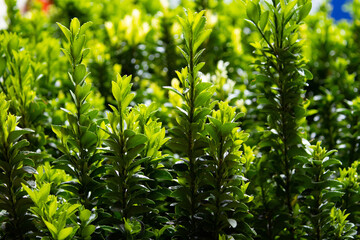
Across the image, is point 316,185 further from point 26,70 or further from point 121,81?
point 26,70

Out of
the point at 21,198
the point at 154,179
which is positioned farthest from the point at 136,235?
the point at 21,198

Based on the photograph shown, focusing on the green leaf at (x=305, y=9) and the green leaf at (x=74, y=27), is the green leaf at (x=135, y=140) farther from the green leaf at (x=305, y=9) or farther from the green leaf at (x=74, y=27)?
the green leaf at (x=305, y=9)

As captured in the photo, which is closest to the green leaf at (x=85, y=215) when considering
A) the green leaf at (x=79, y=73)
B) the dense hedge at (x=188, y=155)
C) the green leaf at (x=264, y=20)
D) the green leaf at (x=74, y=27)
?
the dense hedge at (x=188, y=155)

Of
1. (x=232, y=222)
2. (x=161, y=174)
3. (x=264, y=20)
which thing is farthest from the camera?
(x=264, y=20)

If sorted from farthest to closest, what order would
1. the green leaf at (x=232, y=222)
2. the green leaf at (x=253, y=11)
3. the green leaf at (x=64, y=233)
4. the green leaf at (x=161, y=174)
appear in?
the green leaf at (x=253, y=11) < the green leaf at (x=161, y=174) < the green leaf at (x=232, y=222) < the green leaf at (x=64, y=233)

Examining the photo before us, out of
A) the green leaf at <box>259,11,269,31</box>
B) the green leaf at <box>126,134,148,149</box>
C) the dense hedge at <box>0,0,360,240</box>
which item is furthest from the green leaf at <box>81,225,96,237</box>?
the green leaf at <box>259,11,269,31</box>

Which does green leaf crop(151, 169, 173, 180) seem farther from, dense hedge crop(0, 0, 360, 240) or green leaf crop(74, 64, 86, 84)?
green leaf crop(74, 64, 86, 84)

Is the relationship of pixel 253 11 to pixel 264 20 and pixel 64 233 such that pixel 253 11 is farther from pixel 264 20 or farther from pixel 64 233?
pixel 64 233

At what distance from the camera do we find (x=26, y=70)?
4.77 feet

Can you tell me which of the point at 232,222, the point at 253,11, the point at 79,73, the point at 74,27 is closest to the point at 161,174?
the point at 232,222

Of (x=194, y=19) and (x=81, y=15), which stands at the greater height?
(x=81, y=15)

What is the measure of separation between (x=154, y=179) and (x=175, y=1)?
1.64 metres

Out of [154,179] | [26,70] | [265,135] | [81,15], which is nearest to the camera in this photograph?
[154,179]

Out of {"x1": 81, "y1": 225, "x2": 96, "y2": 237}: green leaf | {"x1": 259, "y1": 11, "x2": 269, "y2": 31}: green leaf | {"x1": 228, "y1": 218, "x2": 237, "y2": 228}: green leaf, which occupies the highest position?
{"x1": 259, "y1": 11, "x2": 269, "y2": 31}: green leaf
